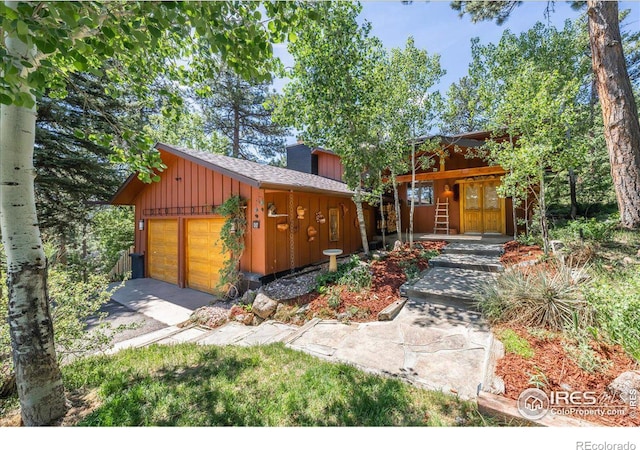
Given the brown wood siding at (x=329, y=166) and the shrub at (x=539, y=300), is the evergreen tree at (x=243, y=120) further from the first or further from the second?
the shrub at (x=539, y=300)

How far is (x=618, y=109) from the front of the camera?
518cm

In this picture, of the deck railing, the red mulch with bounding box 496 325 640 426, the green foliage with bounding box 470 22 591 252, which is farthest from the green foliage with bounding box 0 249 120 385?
the green foliage with bounding box 470 22 591 252

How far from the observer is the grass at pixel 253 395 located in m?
2.20

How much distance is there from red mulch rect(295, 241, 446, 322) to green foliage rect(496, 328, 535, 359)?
177 cm

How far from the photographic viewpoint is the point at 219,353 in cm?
350

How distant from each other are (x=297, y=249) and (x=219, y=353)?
394 centimetres

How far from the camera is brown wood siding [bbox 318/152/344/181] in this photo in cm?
1195

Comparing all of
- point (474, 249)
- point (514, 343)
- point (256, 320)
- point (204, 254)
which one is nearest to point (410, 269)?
point (474, 249)

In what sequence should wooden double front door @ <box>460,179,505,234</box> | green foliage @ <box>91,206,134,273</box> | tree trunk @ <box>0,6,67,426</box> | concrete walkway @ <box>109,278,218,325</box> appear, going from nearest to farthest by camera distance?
tree trunk @ <box>0,6,67,426</box> < concrete walkway @ <box>109,278,218,325</box> < wooden double front door @ <box>460,179,505,234</box> < green foliage @ <box>91,206,134,273</box>

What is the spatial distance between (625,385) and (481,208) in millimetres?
9029

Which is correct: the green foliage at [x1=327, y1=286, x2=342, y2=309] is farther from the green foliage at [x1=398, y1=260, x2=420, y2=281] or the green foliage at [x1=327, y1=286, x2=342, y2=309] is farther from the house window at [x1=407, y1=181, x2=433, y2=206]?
the house window at [x1=407, y1=181, x2=433, y2=206]

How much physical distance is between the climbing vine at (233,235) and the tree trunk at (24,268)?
4.14 meters

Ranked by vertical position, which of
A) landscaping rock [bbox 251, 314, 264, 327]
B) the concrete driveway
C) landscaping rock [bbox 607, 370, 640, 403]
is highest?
landscaping rock [bbox 607, 370, 640, 403]

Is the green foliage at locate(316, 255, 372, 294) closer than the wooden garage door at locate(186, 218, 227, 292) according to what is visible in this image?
Yes
